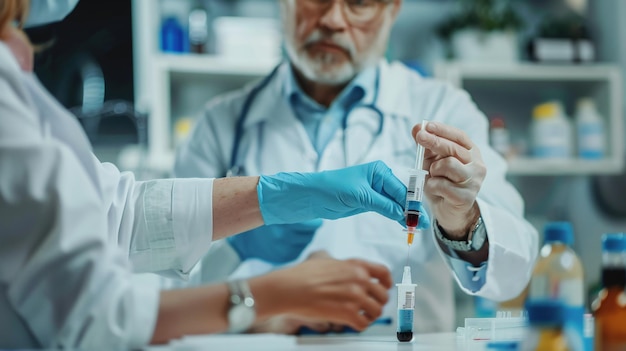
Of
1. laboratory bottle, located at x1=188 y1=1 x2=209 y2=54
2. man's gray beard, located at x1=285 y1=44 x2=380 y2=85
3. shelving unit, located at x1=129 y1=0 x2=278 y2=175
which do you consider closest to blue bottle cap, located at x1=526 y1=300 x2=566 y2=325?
man's gray beard, located at x1=285 y1=44 x2=380 y2=85

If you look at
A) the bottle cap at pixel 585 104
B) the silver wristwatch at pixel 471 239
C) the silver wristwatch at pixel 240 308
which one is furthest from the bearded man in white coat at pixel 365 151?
the bottle cap at pixel 585 104

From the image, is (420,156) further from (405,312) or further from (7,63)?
(7,63)

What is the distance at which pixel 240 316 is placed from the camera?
857mm

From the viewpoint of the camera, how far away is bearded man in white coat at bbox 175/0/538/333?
138 cm

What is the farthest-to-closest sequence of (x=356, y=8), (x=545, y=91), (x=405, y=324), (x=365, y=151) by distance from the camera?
(x=545, y=91)
(x=356, y=8)
(x=365, y=151)
(x=405, y=324)

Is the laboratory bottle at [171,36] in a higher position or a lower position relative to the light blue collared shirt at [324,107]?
higher

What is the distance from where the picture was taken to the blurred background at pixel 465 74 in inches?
93.4

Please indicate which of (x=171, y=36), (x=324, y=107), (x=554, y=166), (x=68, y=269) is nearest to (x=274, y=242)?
(x=324, y=107)

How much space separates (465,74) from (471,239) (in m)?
1.28

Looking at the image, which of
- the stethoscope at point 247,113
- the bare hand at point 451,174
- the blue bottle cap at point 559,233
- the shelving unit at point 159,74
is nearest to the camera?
the blue bottle cap at point 559,233

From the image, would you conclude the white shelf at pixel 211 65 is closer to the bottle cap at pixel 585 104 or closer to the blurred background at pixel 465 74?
the blurred background at pixel 465 74

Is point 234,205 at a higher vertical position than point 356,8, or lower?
lower

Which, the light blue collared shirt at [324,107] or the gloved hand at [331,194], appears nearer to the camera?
the gloved hand at [331,194]

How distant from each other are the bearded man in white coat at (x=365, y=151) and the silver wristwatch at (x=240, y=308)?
0.51 meters
